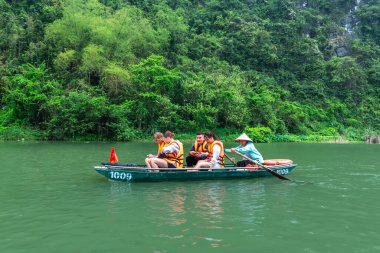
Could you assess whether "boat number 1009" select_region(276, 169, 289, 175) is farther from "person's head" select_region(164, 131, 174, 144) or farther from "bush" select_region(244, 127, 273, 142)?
"bush" select_region(244, 127, 273, 142)

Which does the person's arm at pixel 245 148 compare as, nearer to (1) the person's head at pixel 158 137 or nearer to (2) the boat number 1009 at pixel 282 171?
(2) the boat number 1009 at pixel 282 171

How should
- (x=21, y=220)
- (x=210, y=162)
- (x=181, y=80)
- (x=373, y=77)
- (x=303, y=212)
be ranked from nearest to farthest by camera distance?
(x=21, y=220), (x=303, y=212), (x=210, y=162), (x=181, y=80), (x=373, y=77)

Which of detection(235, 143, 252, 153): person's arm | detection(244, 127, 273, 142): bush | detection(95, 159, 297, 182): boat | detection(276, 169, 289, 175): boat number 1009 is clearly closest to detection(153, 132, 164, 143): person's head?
detection(95, 159, 297, 182): boat

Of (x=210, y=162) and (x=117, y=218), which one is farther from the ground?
(x=210, y=162)

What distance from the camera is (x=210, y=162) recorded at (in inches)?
465

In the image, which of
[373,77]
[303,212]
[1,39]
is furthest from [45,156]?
[373,77]

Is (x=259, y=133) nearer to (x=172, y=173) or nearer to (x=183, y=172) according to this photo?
(x=183, y=172)

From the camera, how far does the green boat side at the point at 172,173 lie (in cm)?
1077

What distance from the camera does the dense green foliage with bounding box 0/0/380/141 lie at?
3062 centimetres

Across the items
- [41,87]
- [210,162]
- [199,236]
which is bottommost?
[199,236]

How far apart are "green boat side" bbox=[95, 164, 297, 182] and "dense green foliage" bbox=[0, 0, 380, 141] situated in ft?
61.2

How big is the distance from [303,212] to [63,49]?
31798 millimetres

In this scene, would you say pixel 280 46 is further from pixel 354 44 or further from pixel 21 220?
pixel 21 220

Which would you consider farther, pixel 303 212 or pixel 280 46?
pixel 280 46
